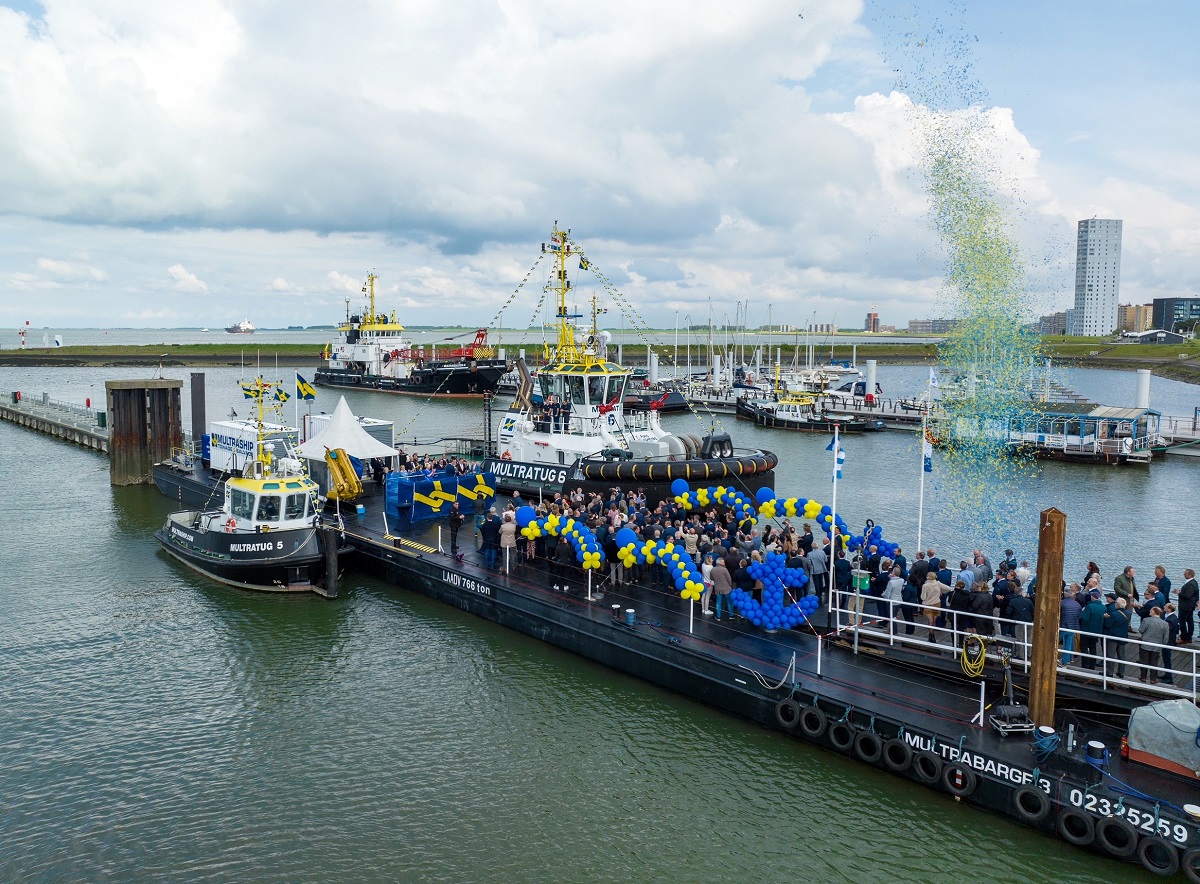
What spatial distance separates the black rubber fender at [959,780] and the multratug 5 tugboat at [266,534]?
13.8 meters

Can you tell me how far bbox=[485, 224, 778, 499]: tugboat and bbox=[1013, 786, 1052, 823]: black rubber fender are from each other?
35.6 feet

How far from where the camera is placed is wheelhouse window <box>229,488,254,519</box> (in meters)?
19.0

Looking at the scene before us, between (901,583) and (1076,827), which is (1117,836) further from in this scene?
(901,583)

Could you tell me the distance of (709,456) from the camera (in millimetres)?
20641

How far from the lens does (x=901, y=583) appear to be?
1271cm

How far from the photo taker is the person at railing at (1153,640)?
10.4 metres

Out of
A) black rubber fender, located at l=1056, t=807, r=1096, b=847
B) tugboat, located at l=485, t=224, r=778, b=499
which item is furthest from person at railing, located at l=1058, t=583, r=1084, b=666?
tugboat, located at l=485, t=224, r=778, b=499

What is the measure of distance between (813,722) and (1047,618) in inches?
132

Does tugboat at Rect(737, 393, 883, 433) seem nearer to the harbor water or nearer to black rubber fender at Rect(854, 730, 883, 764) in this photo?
the harbor water

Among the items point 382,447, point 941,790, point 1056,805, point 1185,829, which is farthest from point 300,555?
point 1185,829

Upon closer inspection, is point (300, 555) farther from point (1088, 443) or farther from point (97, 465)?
point (1088, 443)

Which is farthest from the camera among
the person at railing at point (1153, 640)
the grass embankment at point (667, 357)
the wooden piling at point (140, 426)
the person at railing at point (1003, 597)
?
the grass embankment at point (667, 357)

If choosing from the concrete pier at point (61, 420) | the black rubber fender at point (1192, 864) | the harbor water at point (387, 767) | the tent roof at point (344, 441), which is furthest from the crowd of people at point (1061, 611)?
the concrete pier at point (61, 420)

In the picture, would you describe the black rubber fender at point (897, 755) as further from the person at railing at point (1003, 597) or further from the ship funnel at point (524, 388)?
the ship funnel at point (524, 388)
